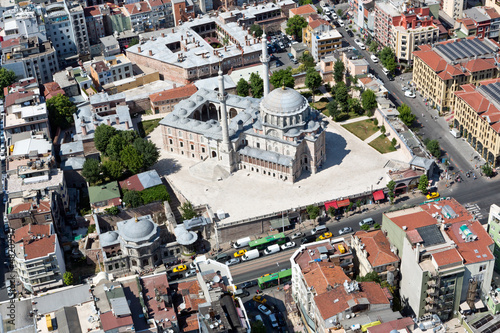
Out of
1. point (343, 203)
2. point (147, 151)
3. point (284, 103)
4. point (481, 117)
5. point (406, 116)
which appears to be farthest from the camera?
point (406, 116)

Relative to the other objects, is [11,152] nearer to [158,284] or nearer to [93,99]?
[93,99]

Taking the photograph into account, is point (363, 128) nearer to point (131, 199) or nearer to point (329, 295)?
point (131, 199)

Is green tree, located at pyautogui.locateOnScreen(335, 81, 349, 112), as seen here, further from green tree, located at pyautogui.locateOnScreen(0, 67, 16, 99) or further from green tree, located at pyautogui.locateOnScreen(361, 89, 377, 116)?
green tree, located at pyautogui.locateOnScreen(0, 67, 16, 99)

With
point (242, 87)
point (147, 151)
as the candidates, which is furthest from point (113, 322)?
point (242, 87)

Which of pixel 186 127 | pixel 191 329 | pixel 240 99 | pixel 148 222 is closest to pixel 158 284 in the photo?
pixel 191 329

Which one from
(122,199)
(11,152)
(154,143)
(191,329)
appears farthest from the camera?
(154,143)

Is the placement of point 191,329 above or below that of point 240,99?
below

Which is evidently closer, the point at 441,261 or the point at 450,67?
the point at 441,261
